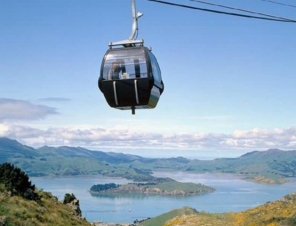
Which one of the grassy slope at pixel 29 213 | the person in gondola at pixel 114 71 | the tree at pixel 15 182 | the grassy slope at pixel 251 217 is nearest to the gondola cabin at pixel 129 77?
the person in gondola at pixel 114 71

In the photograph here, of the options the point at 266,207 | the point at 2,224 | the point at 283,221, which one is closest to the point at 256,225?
the point at 283,221

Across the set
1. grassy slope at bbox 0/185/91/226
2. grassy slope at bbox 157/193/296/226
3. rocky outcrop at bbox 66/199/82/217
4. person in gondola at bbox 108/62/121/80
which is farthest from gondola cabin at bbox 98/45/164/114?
grassy slope at bbox 157/193/296/226

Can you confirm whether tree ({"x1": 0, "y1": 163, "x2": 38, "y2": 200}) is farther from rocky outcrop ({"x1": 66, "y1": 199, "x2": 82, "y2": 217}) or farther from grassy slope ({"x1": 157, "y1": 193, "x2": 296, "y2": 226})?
grassy slope ({"x1": 157, "y1": 193, "x2": 296, "y2": 226})

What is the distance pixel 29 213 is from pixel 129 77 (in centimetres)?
1771

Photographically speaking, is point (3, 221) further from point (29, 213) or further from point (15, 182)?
point (15, 182)

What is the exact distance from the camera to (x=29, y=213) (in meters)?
23.0

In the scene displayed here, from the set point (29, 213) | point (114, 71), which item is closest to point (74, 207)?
point (29, 213)

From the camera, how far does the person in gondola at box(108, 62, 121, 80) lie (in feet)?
26.1

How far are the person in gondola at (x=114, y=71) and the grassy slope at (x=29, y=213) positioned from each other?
48.5 ft

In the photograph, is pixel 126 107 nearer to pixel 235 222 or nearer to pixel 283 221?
pixel 283 221

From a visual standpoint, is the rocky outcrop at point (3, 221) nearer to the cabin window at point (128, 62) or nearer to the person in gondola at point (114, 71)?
the person in gondola at point (114, 71)

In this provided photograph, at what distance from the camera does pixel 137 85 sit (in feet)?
26.1

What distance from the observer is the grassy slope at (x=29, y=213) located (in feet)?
69.2

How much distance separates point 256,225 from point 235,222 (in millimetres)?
8910
